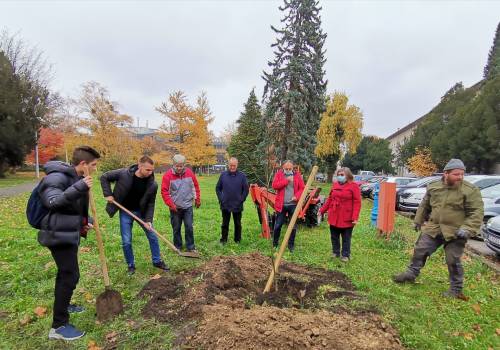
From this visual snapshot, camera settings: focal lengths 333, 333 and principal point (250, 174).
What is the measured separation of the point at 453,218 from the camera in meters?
4.86

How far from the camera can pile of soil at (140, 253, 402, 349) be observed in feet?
10.3

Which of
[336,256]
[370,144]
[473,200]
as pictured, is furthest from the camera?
[370,144]

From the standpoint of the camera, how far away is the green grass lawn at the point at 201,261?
11.7 ft

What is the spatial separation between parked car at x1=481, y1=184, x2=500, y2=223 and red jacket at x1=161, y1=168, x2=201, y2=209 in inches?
343

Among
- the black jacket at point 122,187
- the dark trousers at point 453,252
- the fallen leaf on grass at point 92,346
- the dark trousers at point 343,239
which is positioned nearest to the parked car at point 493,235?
the dark trousers at point 453,252

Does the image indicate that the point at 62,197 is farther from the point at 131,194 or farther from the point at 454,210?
the point at 454,210

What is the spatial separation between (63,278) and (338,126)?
35441 millimetres

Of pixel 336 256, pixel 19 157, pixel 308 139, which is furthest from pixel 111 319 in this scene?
pixel 19 157

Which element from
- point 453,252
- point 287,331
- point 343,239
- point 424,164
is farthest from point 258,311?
point 424,164

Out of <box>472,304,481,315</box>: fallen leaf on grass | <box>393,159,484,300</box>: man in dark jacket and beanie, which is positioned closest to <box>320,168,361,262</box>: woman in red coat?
<box>393,159,484,300</box>: man in dark jacket and beanie

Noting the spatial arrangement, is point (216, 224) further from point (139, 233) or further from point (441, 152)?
point (441, 152)

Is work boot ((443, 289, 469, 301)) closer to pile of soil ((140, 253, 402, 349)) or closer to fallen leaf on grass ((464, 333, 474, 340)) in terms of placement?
fallen leaf on grass ((464, 333, 474, 340))

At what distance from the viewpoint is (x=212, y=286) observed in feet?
14.3

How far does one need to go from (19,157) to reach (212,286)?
29.1 metres
